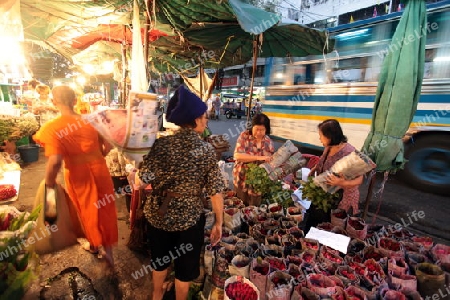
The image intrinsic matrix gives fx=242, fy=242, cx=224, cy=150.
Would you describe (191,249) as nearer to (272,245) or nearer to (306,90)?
(272,245)

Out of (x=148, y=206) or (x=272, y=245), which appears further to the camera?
(x=272, y=245)

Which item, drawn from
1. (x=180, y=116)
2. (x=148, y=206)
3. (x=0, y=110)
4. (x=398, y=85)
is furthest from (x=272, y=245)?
(x=0, y=110)

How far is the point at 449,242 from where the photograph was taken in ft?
12.1

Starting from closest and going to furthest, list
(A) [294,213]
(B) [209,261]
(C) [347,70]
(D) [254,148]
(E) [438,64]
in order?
1. (B) [209,261]
2. (A) [294,213]
3. (D) [254,148]
4. (E) [438,64]
5. (C) [347,70]

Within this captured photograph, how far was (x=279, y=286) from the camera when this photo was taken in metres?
2.00

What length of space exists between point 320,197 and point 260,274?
4.23ft

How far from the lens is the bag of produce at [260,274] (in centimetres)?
211

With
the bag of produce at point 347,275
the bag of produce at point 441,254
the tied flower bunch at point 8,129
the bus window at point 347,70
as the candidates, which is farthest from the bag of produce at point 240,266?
the bus window at point 347,70

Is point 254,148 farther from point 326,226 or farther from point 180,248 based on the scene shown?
point 180,248

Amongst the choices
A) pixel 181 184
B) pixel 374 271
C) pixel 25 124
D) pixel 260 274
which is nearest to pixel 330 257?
pixel 374 271

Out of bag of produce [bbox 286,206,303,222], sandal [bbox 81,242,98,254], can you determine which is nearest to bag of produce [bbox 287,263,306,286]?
bag of produce [bbox 286,206,303,222]

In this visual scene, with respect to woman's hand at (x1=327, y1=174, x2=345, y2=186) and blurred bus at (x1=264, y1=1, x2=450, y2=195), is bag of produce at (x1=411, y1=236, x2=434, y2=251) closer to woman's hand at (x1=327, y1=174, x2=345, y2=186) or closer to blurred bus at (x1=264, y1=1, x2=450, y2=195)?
woman's hand at (x1=327, y1=174, x2=345, y2=186)

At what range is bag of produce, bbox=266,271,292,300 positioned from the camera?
6.50ft

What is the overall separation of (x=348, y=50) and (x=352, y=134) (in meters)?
2.30
